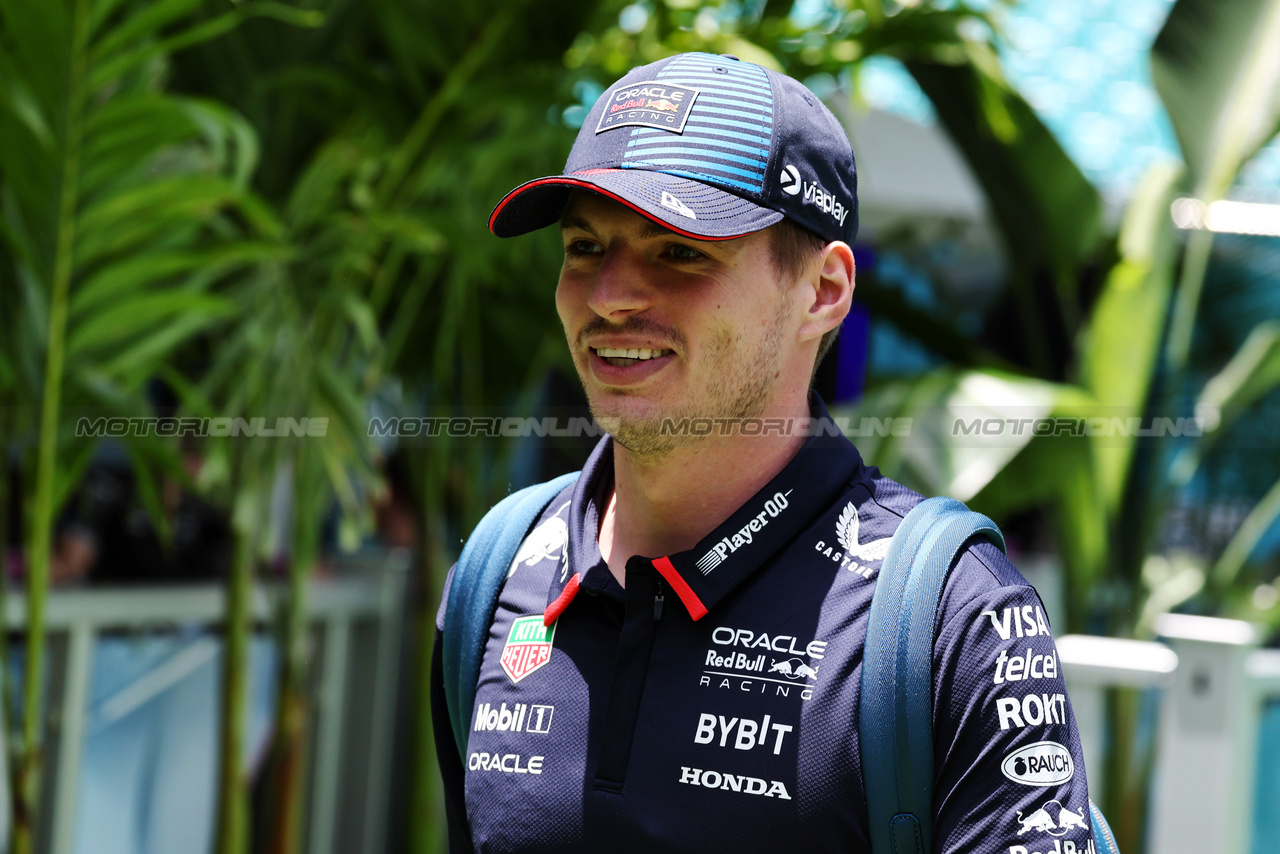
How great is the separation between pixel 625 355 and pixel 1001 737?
0.39 meters

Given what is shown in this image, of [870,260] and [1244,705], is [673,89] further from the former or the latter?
[870,260]

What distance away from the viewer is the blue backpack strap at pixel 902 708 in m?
0.78

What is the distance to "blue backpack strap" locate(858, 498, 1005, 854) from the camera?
2.56ft

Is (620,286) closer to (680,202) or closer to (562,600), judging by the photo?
(680,202)

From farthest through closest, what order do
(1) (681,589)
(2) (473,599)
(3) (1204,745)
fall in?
(3) (1204,745) → (2) (473,599) → (1) (681,589)

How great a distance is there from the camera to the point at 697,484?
0.96 meters

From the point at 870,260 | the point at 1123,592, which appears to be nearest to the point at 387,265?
the point at 1123,592

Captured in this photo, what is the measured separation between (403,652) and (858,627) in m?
3.32

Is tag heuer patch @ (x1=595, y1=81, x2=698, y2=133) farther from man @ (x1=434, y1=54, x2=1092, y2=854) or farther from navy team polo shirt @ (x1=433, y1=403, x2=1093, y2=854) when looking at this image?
navy team polo shirt @ (x1=433, y1=403, x2=1093, y2=854)

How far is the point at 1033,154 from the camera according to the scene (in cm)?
322

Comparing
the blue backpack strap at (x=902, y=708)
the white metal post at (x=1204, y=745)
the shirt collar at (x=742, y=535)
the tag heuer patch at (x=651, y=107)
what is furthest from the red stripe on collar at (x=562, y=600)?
the white metal post at (x=1204, y=745)

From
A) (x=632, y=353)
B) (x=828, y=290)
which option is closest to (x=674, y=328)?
(x=632, y=353)

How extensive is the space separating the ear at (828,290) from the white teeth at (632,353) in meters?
0.12

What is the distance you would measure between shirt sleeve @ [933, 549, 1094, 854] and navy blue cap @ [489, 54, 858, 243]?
1.05 ft
